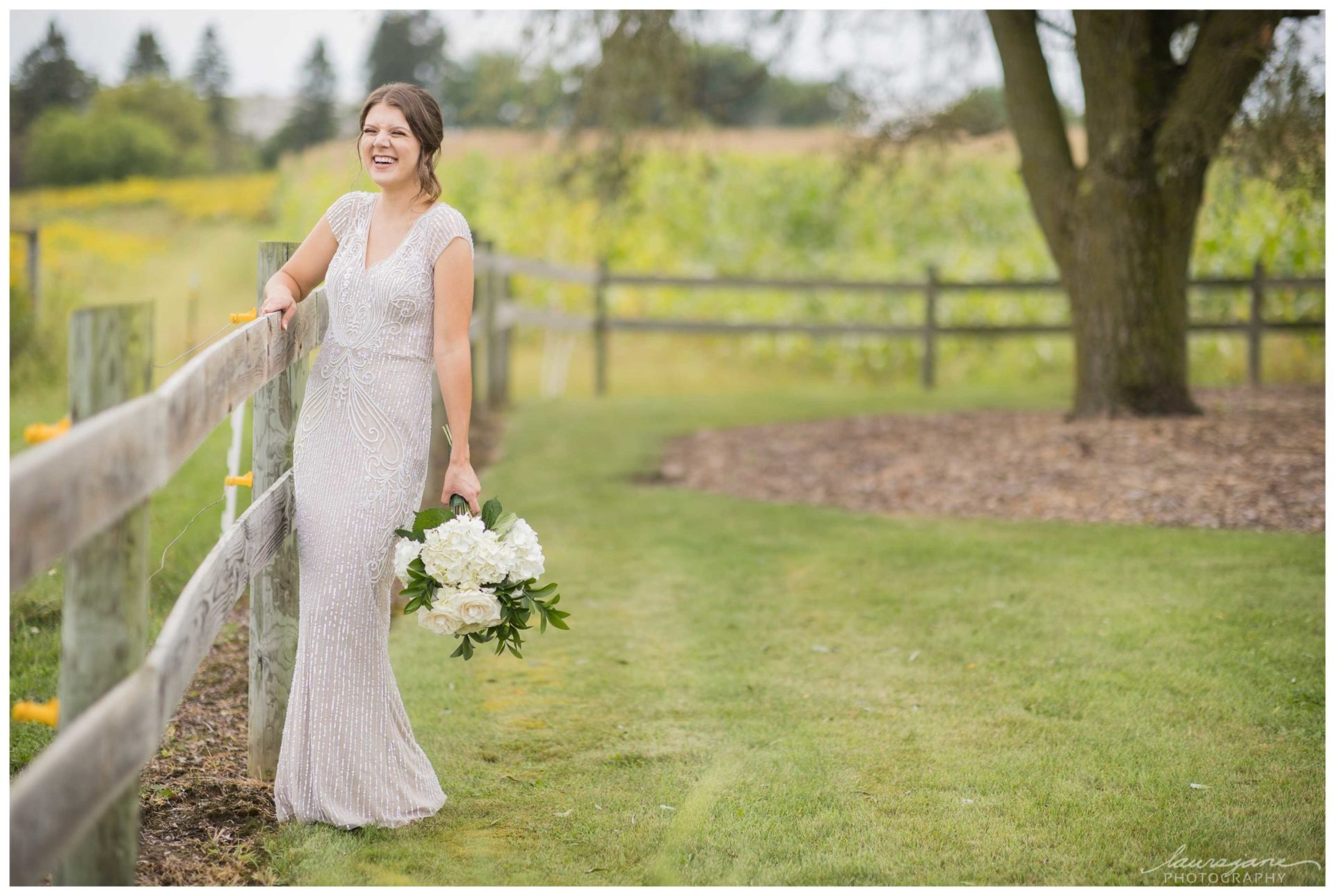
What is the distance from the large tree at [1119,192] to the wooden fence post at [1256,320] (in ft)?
16.4

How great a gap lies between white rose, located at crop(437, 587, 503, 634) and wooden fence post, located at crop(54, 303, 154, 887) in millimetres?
947

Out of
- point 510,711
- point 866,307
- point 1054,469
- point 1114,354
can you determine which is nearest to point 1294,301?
point 866,307

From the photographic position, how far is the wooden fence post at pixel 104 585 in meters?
2.05

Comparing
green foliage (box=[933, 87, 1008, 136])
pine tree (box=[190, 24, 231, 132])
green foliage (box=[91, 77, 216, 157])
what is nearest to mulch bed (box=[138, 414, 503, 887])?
green foliage (box=[933, 87, 1008, 136])

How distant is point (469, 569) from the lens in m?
3.11

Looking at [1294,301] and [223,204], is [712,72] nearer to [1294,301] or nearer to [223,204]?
[1294,301]

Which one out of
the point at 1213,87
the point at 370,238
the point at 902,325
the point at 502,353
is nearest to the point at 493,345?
the point at 502,353

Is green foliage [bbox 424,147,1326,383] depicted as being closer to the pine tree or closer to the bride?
the pine tree

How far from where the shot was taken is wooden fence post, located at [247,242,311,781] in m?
3.47

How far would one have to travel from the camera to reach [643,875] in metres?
3.15

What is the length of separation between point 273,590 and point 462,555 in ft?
2.58

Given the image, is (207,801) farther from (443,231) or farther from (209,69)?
(209,69)

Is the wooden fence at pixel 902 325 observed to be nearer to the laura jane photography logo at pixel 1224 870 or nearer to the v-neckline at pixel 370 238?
→ the v-neckline at pixel 370 238

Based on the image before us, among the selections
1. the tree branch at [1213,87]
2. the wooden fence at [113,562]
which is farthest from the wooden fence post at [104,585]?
the tree branch at [1213,87]
